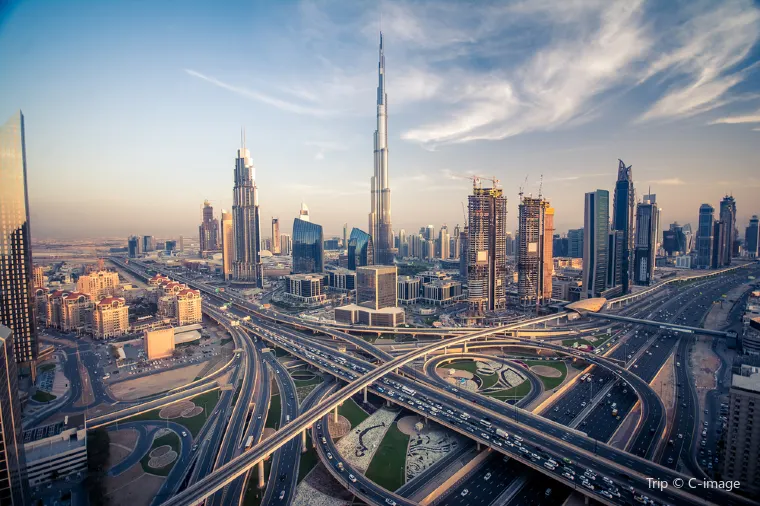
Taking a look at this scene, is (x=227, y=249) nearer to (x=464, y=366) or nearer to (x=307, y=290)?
(x=307, y=290)

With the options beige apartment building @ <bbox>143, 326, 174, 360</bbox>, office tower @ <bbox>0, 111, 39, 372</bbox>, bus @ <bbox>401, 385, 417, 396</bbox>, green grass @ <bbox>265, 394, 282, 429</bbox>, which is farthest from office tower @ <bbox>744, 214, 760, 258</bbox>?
office tower @ <bbox>0, 111, 39, 372</bbox>

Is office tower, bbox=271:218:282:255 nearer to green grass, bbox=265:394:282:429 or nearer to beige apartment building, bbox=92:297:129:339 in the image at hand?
beige apartment building, bbox=92:297:129:339

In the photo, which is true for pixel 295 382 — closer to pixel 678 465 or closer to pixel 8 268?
pixel 8 268

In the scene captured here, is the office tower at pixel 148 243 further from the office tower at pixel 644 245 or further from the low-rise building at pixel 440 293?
the office tower at pixel 644 245

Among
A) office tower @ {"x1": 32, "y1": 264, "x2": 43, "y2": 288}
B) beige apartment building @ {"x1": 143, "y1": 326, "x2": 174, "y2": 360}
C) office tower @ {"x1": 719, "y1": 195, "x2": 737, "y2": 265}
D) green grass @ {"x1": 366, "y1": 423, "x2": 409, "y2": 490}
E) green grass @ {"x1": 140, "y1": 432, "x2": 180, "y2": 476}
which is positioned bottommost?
green grass @ {"x1": 366, "y1": 423, "x2": 409, "y2": 490}

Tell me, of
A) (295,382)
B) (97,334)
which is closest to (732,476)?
(295,382)

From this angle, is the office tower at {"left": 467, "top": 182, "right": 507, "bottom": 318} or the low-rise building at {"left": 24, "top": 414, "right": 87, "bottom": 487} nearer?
the low-rise building at {"left": 24, "top": 414, "right": 87, "bottom": 487}

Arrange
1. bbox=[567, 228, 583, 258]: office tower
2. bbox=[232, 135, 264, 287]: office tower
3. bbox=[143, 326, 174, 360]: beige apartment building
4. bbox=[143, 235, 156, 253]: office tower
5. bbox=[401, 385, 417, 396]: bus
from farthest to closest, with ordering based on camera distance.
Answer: bbox=[143, 235, 156, 253]: office tower, bbox=[567, 228, 583, 258]: office tower, bbox=[232, 135, 264, 287]: office tower, bbox=[143, 326, 174, 360]: beige apartment building, bbox=[401, 385, 417, 396]: bus

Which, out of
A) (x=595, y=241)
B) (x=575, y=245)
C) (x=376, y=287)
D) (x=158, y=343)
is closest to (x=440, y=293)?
(x=376, y=287)
